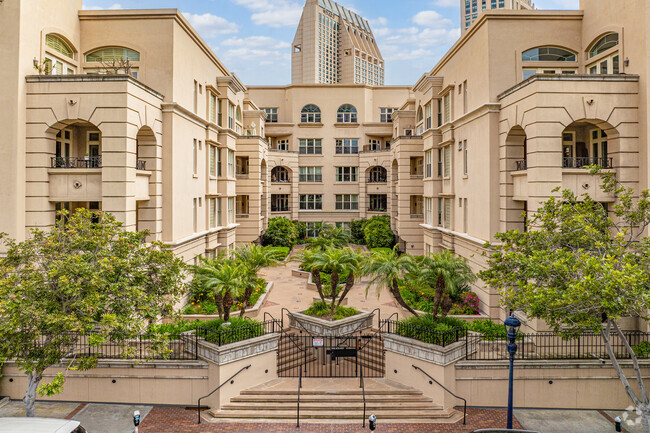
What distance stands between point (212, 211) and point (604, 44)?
24516 mm

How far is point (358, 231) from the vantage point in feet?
155

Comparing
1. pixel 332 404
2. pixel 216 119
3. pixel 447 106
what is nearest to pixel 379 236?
pixel 447 106

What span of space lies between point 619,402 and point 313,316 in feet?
41.5

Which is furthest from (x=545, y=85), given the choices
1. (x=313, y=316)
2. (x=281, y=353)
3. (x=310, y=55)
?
(x=310, y=55)

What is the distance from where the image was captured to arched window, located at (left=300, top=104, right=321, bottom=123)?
4988 cm

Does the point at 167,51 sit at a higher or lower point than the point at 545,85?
higher

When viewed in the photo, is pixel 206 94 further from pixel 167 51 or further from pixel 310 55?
pixel 310 55

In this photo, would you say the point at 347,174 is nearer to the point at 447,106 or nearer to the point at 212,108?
the point at 447,106

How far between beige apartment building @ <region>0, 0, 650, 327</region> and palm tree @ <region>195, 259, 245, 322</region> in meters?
4.05

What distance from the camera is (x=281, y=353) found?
61.4ft

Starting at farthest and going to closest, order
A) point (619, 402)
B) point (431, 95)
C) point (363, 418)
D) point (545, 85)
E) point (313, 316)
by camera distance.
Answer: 1. point (431, 95)
2. point (313, 316)
3. point (545, 85)
4. point (619, 402)
5. point (363, 418)

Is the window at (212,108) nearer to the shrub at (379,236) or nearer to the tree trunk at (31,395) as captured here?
the shrub at (379,236)

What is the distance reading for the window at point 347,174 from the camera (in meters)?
49.7

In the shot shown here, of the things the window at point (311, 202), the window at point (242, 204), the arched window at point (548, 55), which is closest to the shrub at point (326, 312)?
the arched window at point (548, 55)
